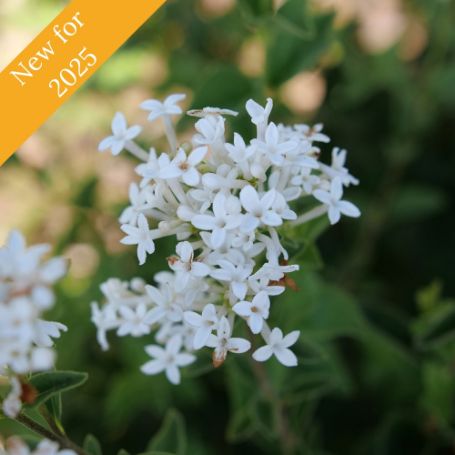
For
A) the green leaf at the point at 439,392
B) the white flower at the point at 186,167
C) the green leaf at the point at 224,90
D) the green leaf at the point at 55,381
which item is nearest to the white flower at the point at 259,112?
the white flower at the point at 186,167

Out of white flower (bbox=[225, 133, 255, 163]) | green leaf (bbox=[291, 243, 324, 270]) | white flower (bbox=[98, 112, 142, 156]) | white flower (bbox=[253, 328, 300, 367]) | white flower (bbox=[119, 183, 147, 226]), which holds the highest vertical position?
green leaf (bbox=[291, 243, 324, 270])

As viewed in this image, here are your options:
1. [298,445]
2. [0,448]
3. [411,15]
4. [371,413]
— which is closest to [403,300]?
[371,413]

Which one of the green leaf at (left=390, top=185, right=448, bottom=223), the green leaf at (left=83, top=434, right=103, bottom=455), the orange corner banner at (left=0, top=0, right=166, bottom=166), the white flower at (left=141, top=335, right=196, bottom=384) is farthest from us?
the green leaf at (left=390, top=185, right=448, bottom=223)

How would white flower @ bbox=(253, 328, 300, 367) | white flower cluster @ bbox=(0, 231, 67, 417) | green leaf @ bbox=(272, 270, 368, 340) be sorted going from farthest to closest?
green leaf @ bbox=(272, 270, 368, 340), white flower @ bbox=(253, 328, 300, 367), white flower cluster @ bbox=(0, 231, 67, 417)

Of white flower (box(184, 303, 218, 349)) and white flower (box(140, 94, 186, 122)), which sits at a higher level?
white flower (box(140, 94, 186, 122))

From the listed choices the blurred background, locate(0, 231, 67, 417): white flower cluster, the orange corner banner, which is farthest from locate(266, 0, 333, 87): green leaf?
locate(0, 231, 67, 417): white flower cluster

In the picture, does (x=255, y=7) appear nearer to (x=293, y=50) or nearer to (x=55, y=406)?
(x=293, y=50)

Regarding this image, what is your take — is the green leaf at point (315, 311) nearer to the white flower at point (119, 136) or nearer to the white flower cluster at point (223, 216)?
the white flower cluster at point (223, 216)

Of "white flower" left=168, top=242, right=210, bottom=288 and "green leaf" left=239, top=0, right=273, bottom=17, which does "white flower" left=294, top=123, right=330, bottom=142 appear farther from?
"green leaf" left=239, top=0, right=273, bottom=17
